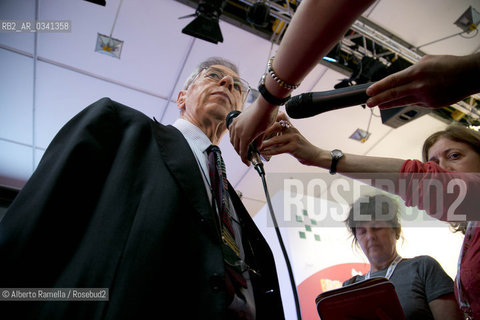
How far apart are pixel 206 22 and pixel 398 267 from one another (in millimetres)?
2262

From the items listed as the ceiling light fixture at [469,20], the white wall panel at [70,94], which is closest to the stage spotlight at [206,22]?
the white wall panel at [70,94]

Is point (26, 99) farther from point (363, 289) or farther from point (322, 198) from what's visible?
point (322, 198)

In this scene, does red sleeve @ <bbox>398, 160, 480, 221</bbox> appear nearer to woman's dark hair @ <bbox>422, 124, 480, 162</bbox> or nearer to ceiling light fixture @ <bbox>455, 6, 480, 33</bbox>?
woman's dark hair @ <bbox>422, 124, 480, 162</bbox>

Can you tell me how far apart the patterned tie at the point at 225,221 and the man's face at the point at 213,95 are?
1.03 ft

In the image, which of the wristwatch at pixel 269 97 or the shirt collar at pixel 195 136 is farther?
the shirt collar at pixel 195 136

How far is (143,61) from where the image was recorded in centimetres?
274

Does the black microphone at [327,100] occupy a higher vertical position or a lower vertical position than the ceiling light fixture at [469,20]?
lower

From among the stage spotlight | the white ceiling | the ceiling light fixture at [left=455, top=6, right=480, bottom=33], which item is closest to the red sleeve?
the stage spotlight

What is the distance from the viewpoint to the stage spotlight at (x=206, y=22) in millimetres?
2287

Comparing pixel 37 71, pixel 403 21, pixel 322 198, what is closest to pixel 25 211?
pixel 37 71

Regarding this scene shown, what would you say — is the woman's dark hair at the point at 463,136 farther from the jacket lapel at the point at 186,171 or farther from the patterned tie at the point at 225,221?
the jacket lapel at the point at 186,171

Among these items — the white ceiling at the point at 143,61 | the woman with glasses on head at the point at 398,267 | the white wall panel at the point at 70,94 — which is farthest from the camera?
the white wall panel at the point at 70,94

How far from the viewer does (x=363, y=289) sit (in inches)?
41.3

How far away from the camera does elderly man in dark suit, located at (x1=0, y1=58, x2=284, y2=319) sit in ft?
1.65
